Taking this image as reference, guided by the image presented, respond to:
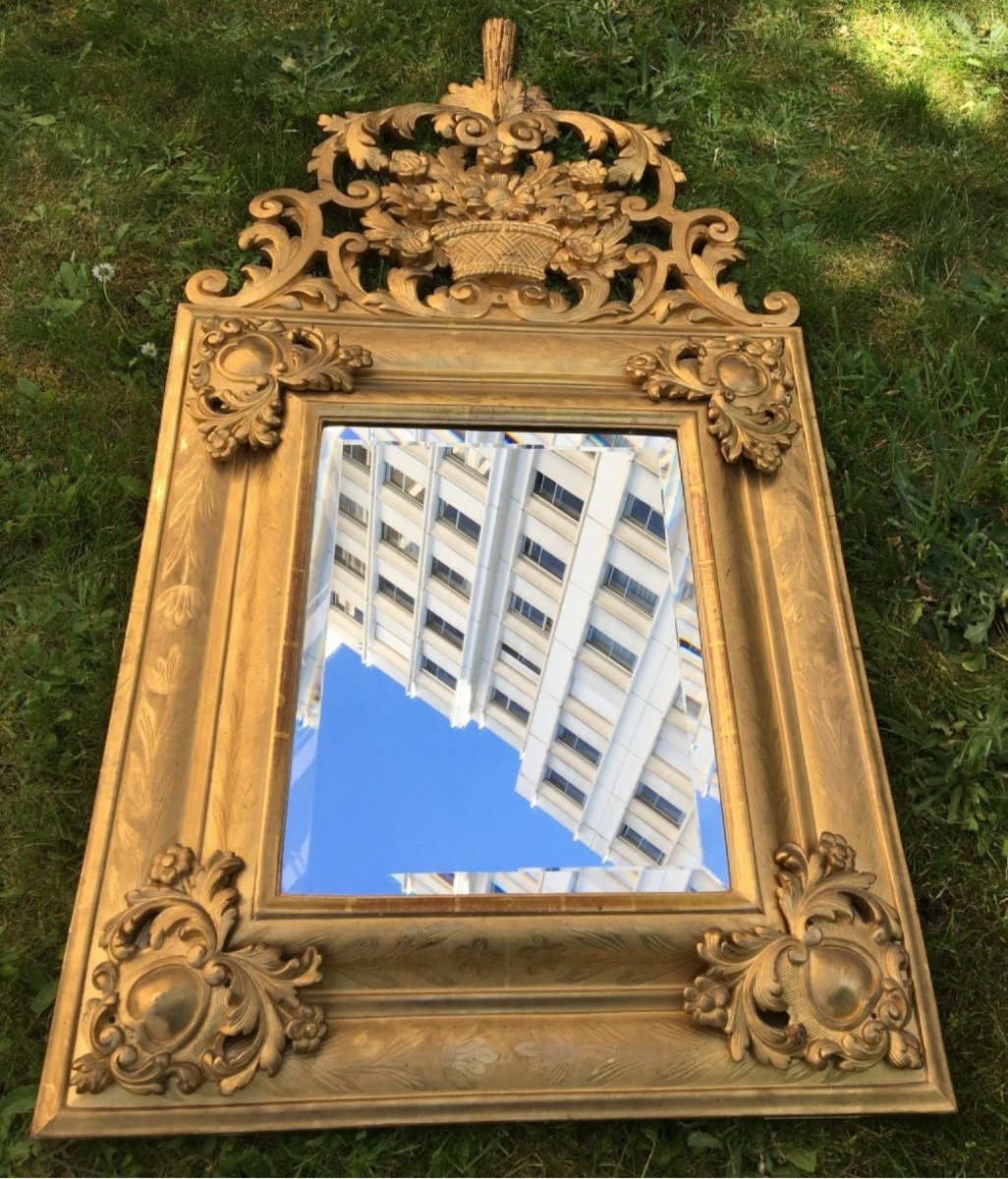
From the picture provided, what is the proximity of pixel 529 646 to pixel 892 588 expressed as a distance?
3.08 ft

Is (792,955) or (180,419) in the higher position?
(180,419)

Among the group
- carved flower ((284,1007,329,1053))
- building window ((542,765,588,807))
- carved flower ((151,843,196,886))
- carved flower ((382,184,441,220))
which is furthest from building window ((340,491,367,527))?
carved flower ((284,1007,329,1053))

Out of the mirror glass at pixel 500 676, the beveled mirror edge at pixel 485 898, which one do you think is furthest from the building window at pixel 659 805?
the beveled mirror edge at pixel 485 898

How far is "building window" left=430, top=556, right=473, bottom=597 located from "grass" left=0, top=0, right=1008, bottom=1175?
73 centimetres

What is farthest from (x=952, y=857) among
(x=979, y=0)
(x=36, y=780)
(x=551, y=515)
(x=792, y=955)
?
(x=979, y=0)

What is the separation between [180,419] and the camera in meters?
2.43

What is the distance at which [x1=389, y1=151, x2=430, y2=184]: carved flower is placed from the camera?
287 cm

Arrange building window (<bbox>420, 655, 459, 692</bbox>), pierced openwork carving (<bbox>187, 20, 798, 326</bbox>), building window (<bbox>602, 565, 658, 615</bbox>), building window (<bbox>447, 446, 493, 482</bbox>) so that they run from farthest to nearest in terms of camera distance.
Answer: pierced openwork carving (<bbox>187, 20, 798, 326</bbox>) → building window (<bbox>447, 446, 493, 482</bbox>) → building window (<bbox>602, 565, 658, 615</bbox>) → building window (<bbox>420, 655, 459, 692</bbox>)

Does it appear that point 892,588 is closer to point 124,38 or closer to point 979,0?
point 979,0

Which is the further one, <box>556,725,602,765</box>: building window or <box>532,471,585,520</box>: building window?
<box>532,471,585,520</box>: building window

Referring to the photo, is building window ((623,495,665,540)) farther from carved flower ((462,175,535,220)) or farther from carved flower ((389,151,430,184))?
carved flower ((389,151,430,184))

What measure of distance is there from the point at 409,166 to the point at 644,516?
1.28 meters

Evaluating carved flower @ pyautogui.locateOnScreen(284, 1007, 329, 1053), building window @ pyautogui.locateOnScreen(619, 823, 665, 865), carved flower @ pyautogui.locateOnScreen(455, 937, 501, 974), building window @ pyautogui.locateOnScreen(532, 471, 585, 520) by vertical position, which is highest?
building window @ pyautogui.locateOnScreen(532, 471, 585, 520)

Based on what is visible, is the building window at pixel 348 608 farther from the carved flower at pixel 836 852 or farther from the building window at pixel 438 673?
the carved flower at pixel 836 852
